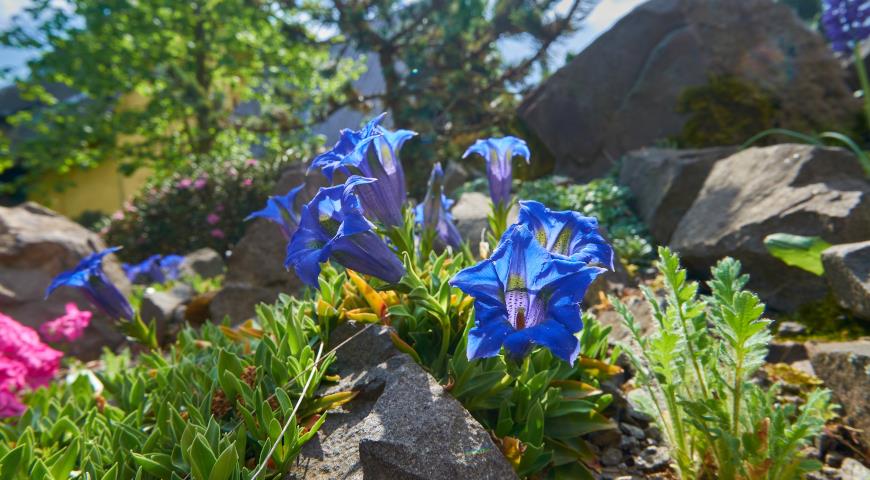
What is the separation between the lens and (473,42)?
1005cm

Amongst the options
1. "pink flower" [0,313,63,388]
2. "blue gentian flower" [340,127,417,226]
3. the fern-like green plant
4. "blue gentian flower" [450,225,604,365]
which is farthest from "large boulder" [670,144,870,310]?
"pink flower" [0,313,63,388]

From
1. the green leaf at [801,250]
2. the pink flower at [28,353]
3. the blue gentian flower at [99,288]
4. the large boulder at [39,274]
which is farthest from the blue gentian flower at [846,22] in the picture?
the large boulder at [39,274]

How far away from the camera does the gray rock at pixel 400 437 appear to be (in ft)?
5.31

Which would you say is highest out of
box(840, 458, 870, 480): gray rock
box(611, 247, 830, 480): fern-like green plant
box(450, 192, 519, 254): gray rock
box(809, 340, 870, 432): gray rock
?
box(450, 192, 519, 254): gray rock

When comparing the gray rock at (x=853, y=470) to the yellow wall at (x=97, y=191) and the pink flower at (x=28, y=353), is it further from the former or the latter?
the yellow wall at (x=97, y=191)

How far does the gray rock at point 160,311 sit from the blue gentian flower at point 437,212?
4.46 m

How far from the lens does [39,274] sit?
20.5 ft

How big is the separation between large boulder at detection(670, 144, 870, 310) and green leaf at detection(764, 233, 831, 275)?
332mm

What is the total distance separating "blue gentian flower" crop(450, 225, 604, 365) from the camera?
4.66ft

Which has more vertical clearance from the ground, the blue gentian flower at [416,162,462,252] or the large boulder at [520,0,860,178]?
the blue gentian flower at [416,162,462,252]

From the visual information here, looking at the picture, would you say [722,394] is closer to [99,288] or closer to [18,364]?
[99,288]

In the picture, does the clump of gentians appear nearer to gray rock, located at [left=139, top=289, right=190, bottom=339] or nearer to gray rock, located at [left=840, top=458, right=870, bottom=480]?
gray rock, located at [left=139, top=289, right=190, bottom=339]

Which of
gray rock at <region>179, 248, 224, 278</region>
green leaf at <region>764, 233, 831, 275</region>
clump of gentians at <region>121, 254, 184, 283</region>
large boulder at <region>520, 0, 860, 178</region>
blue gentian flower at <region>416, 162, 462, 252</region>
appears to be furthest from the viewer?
gray rock at <region>179, 248, 224, 278</region>

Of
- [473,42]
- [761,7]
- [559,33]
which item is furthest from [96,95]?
[761,7]
